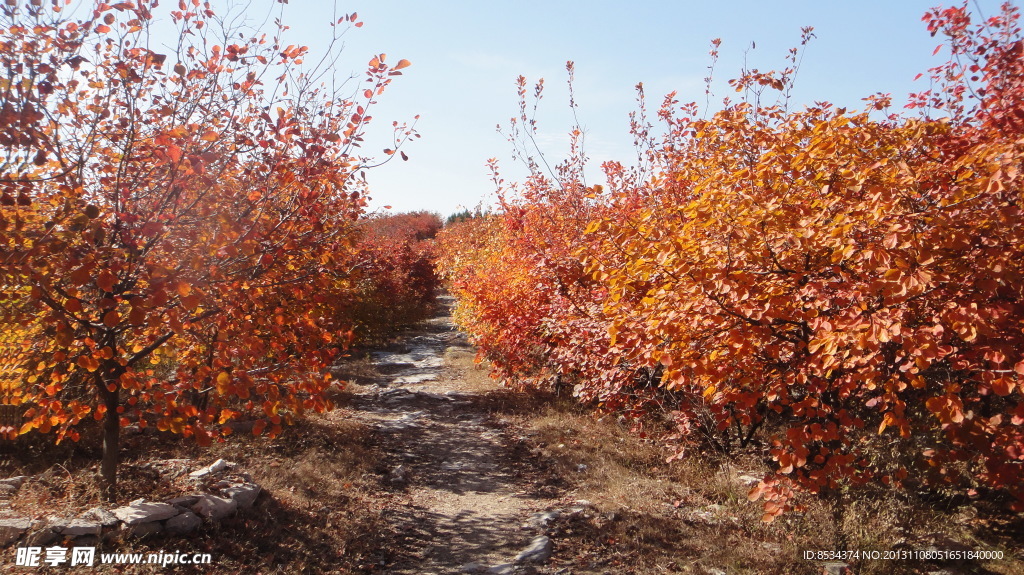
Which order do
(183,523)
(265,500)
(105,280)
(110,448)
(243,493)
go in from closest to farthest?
(105,280)
(183,523)
(110,448)
(243,493)
(265,500)

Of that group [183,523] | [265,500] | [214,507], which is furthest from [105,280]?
[265,500]

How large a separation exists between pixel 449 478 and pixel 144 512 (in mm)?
3690

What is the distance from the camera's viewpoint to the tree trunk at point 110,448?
490 centimetres

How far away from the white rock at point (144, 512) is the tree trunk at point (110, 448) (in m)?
0.39

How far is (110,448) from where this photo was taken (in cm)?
501

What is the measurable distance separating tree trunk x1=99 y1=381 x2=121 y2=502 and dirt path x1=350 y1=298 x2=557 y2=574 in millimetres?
2446

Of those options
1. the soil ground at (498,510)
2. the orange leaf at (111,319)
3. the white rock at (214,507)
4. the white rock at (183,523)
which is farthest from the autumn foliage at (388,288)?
the orange leaf at (111,319)

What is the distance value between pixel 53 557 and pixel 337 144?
11.9 feet

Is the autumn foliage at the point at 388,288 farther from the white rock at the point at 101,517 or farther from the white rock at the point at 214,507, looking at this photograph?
the white rock at the point at 101,517

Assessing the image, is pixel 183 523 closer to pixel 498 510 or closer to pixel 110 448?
pixel 110 448

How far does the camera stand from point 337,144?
4891 mm

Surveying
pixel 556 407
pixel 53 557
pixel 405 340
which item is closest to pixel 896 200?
pixel 53 557

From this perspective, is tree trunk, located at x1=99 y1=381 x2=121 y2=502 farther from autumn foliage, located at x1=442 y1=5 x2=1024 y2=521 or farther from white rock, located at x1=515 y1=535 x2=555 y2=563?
autumn foliage, located at x1=442 y1=5 x2=1024 y2=521

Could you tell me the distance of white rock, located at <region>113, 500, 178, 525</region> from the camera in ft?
14.5
